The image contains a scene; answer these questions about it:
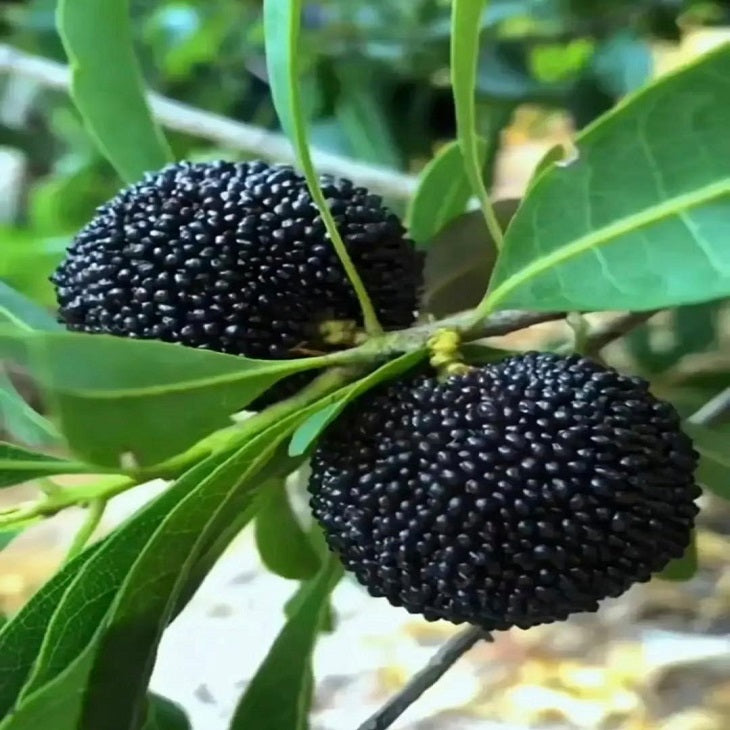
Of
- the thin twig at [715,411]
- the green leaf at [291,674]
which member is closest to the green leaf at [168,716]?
the green leaf at [291,674]

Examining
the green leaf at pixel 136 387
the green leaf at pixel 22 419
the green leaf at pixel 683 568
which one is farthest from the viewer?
the green leaf at pixel 683 568

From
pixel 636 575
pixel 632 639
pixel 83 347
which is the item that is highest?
pixel 83 347

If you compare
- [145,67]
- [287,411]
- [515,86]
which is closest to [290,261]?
[287,411]

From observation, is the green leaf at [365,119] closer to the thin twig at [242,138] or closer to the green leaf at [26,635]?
the thin twig at [242,138]

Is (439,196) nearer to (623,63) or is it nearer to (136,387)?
(136,387)

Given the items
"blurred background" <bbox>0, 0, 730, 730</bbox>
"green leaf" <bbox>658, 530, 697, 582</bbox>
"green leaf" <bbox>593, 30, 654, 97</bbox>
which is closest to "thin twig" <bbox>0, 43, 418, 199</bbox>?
"blurred background" <bbox>0, 0, 730, 730</bbox>

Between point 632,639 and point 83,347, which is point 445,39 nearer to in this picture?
point 632,639
